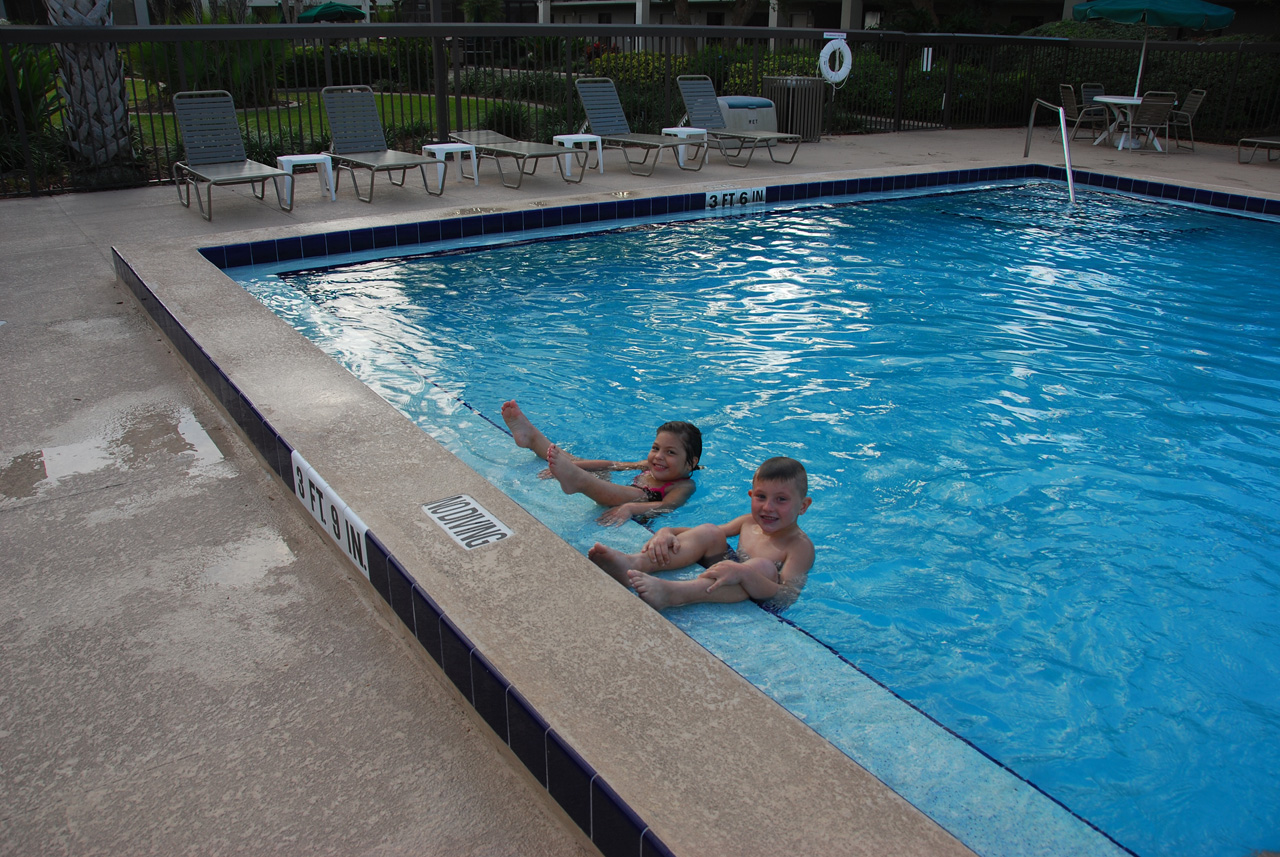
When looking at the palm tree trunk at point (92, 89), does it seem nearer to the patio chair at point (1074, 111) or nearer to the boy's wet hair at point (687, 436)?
the boy's wet hair at point (687, 436)

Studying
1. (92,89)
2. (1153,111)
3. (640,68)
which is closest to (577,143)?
(640,68)

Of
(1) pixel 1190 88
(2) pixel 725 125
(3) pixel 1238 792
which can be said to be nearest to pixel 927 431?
(3) pixel 1238 792

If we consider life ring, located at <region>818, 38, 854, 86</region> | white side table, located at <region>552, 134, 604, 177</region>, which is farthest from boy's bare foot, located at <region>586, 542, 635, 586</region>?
life ring, located at <region>818, 38, 854, 86</region>

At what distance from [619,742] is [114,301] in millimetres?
5260

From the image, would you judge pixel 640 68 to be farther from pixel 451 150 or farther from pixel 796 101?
pixel 451 150

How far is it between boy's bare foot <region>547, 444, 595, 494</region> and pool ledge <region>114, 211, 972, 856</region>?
0.34m

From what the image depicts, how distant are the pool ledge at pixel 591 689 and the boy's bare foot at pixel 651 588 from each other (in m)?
0.17

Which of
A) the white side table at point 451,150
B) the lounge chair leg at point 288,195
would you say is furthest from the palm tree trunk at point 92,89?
the white side table at point 451,150

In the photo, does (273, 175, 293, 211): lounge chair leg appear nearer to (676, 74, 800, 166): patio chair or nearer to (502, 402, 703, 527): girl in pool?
(676, 74, 800, 166): patio chair

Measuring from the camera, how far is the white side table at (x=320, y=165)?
8289mm

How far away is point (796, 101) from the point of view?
12938mm

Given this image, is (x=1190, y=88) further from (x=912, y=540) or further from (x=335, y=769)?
(x=335, y=769)

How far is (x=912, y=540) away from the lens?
146 inches

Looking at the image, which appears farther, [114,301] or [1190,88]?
[1190,88]
